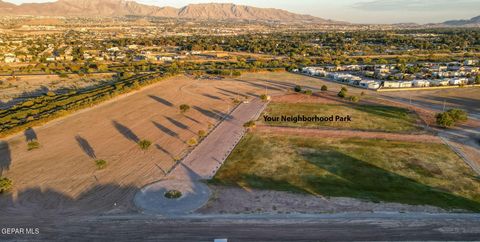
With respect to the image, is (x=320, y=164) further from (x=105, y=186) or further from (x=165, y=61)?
(x=165, y=61)

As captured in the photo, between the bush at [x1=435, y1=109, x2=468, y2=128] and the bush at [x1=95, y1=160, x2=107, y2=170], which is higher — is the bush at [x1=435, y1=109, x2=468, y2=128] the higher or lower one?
the higher one

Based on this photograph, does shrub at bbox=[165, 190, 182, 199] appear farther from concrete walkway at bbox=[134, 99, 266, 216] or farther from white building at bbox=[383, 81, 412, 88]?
white building at bbox=[383, 81, 412, 88]

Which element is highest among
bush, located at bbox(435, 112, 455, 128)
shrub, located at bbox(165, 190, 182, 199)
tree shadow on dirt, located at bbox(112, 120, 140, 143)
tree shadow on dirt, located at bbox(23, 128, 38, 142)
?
bush, located at bbox(435, 112, 455, 128)

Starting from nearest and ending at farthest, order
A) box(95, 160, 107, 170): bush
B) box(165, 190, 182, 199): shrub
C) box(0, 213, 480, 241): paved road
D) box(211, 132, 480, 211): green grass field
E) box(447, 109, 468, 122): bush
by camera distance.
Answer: box(0, 213, 480, 241): paved road, box(165, 190, 182, 199): shrub, box(211, 132, 480, 211): green grass field, box(95, 160, 107, 170): bush, box(447, 109, 468, 122): bush

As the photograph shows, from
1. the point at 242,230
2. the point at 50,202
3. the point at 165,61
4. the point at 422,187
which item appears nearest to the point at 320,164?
the point at 422,187

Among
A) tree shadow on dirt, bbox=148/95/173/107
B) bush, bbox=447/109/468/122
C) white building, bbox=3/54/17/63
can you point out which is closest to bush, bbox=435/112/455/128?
bush, bbox=447/109/468/122

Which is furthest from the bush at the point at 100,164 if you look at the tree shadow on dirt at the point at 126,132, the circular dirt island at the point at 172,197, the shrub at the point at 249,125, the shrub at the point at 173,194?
the shrub at the point at 249,125

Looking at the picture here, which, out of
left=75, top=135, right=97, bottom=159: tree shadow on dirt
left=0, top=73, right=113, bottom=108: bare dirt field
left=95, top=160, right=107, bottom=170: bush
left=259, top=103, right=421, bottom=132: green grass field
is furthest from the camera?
left=0, top=73, right=113, bottom=108: bare dirt field

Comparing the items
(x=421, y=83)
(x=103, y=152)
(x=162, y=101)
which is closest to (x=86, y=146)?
(x=103, y=152)
